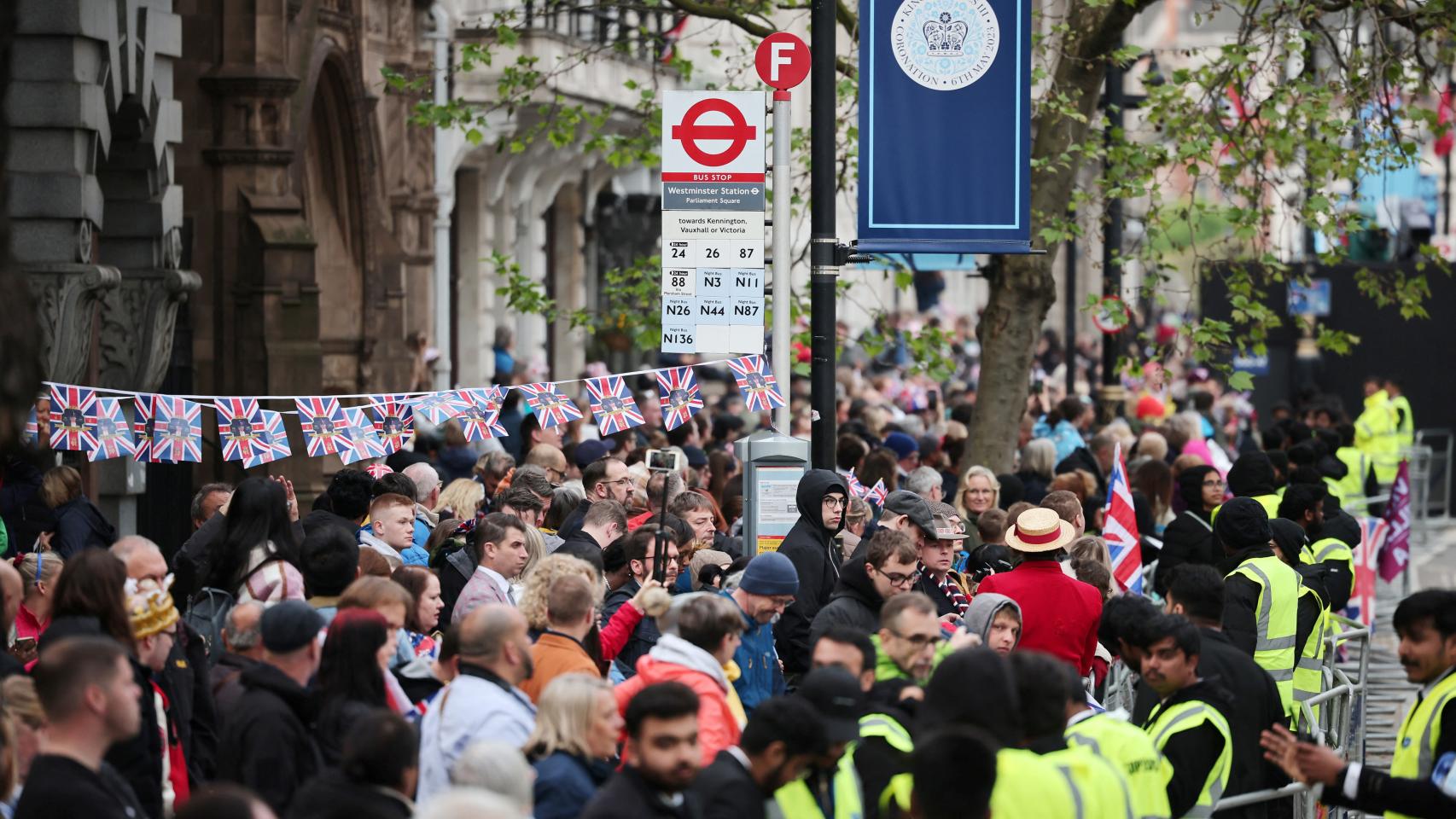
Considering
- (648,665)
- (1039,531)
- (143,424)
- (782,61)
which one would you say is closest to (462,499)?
(143,424)

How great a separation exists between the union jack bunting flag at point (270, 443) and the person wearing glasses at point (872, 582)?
17.0ft

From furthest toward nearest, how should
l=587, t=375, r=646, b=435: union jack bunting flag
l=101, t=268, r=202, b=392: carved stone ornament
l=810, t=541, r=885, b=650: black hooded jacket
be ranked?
l=101, t=268, r=202, b=392: carved stone ornament < l=587, t=375, r=646, b=435: union jack bunting flag < l=810, t=541, r=885, b=650: black hooded jacket

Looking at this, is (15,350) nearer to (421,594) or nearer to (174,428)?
(421,594)

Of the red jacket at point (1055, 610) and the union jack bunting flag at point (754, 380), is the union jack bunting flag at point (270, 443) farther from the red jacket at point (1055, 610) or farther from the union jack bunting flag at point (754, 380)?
the red jacket at point (1055, 610)

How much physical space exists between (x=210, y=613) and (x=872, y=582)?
101 inches

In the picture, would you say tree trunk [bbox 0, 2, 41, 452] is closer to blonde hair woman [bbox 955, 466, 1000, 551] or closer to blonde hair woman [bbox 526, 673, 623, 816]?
blonde hair woman [bbox 526, 673, 623, 816]

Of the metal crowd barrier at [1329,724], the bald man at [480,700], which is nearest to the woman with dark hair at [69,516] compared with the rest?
the bald man at [480,700]

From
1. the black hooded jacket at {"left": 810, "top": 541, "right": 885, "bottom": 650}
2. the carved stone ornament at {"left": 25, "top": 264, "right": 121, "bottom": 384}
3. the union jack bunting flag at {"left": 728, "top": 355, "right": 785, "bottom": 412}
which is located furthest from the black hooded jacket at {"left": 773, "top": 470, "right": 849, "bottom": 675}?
the carved stone ornament at {"left": 25, "top": 264, "right": 121, "bottom": 384}

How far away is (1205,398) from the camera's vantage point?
2439 centimetres

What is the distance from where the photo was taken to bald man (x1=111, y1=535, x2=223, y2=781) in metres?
7.38

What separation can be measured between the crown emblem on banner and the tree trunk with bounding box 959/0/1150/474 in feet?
12.7

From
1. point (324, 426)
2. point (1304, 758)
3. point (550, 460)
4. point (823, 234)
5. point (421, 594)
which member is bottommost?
Answer: point (1304, 758)

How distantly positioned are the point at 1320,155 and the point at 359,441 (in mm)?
6662

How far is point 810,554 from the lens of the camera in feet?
31.3
